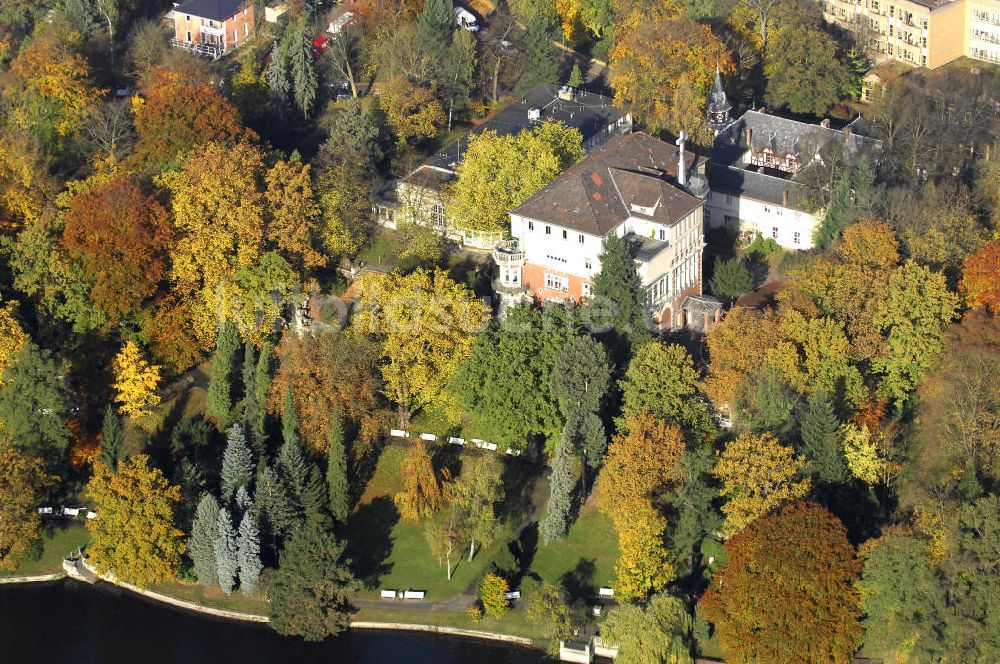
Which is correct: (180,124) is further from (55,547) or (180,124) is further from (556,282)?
(55,547)

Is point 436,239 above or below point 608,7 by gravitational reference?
below

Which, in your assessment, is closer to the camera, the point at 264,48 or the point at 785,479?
the point at 785,479

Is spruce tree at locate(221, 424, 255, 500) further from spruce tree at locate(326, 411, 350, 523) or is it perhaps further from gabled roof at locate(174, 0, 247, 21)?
gabled roof at locate(174, 0, 247, 21)

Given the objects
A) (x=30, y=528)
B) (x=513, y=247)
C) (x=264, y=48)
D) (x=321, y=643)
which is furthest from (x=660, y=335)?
(x=264, y=48)

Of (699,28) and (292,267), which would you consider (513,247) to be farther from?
(699,28)

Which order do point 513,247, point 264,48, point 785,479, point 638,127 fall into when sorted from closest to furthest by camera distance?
point 785,479 → point 513,247 → point 638,127 → point 264,48

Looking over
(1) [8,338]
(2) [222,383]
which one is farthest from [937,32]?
(1) [8,338]
